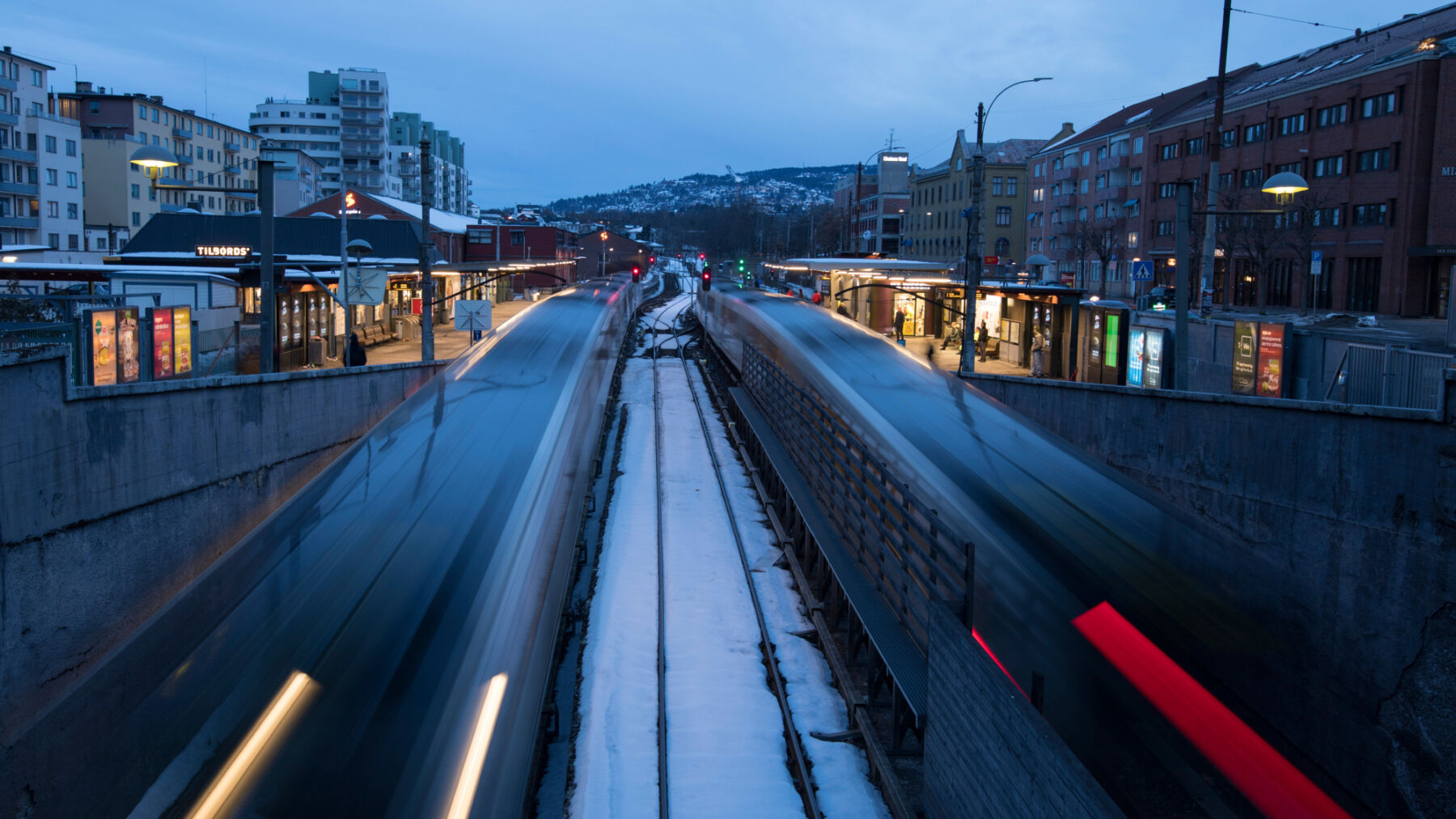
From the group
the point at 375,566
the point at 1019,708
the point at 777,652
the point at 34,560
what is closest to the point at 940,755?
the point at 1019,708

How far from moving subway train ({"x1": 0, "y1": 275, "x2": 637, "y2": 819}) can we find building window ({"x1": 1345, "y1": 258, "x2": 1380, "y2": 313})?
3571cm

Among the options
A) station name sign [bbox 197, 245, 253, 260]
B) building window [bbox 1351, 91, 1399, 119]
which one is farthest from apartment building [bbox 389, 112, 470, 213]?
building window [bbox 1351, 91, 1399, 119]

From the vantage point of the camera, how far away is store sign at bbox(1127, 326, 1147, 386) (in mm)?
20484

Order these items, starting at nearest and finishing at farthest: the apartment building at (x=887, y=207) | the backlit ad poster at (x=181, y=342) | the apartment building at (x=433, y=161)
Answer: the backlit ad poster at (x=181, y=342) → the apartment building at (x=887, y=207) → the apartment building at (x=433, y=161)

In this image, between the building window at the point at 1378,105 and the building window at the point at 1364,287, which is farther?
A: the building window at the point at 1364,287

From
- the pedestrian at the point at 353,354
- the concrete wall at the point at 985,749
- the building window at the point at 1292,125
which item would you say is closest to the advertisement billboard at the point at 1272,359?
the concrete wall at the point at 985,749

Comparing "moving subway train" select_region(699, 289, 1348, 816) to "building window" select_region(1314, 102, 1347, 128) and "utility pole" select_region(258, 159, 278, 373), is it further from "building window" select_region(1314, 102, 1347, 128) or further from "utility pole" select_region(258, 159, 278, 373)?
"building window" select_region(1314, 102, 1347, 128)

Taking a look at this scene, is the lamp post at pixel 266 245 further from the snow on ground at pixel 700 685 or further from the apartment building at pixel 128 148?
the apartment building at pixel 128 148

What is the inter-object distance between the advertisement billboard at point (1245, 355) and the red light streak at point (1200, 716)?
8.85 m

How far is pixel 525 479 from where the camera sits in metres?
11.8

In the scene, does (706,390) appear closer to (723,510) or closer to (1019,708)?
(723,510)

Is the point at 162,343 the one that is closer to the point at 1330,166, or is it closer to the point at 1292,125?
the point at 1330,166

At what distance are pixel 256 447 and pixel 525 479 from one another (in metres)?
5.19

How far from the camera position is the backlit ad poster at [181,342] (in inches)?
580
